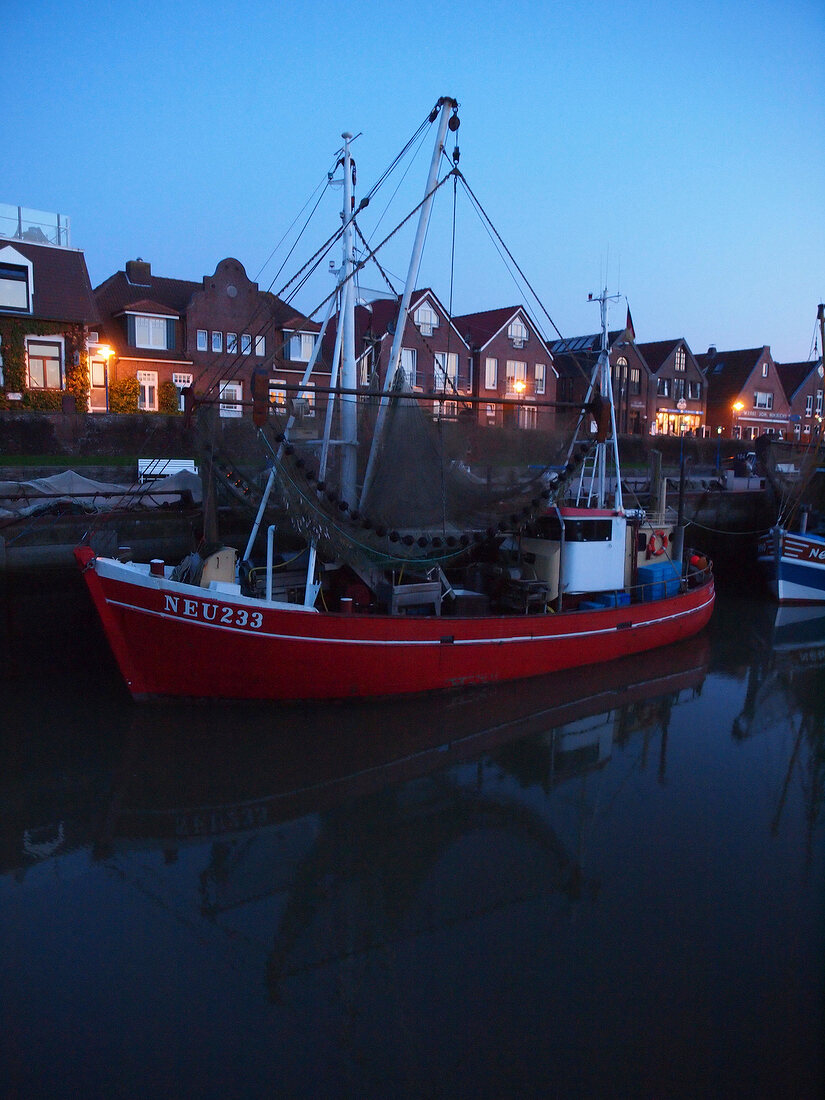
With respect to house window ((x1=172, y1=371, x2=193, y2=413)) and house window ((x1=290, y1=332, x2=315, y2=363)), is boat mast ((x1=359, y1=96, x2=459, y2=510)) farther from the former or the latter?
house window ((x1=290, y1=332, x2=315, y2=363))

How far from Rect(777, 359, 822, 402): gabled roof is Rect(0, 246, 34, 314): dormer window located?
51.6 m

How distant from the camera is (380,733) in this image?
1047 cm

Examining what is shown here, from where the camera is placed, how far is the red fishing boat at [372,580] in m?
9.87

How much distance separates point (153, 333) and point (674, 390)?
33456 mm

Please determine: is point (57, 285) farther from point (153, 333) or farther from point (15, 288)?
point (153, 333)

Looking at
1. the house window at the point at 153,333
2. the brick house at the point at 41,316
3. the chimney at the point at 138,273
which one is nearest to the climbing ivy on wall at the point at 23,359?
the brick house at the point at 41,316

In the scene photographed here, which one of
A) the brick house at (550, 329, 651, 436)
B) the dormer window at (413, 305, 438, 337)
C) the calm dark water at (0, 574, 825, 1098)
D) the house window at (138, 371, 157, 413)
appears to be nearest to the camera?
the calm dark water at (0, 574, 825, 1098)

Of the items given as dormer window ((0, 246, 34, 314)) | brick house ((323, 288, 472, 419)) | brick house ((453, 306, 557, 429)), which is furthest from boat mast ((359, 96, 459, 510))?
brick house ((453, 306, 557, 429))

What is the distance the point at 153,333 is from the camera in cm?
3114

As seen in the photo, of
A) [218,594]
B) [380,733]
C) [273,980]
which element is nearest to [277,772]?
[380,733]

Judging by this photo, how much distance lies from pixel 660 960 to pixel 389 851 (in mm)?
2860

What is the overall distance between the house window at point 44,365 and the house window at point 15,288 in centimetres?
128

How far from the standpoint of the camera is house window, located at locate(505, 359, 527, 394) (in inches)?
1586

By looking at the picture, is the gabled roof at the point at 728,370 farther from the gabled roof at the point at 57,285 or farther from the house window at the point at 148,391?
the gabled roof at the point at 57,285
